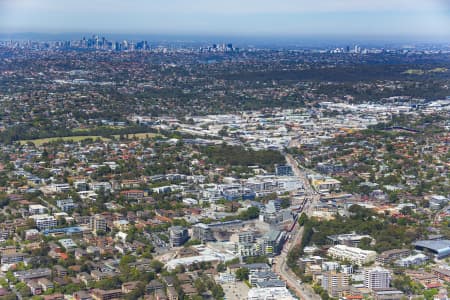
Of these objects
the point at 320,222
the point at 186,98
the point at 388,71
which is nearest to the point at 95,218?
the point at 320,222

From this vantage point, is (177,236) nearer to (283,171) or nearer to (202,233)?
(202,233)

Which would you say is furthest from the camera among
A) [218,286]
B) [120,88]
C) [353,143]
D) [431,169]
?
[120,88]

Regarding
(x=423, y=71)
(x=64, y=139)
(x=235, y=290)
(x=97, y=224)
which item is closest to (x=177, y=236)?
(x=97, y=224)

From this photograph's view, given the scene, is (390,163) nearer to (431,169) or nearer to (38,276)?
(431,169)

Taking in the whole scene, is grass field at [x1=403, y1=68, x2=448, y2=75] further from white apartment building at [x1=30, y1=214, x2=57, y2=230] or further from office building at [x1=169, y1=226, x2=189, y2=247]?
white apartment building at [x1=30, y1=214, x2=57, y2=230]

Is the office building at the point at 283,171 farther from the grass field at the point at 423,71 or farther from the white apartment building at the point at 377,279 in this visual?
the grass field at the point at 423,71

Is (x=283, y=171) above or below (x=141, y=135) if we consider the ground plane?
above

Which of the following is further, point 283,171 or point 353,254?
point 283,171

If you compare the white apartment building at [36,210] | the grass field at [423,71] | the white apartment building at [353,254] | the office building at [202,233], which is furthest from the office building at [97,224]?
the grass field at [423,71]
